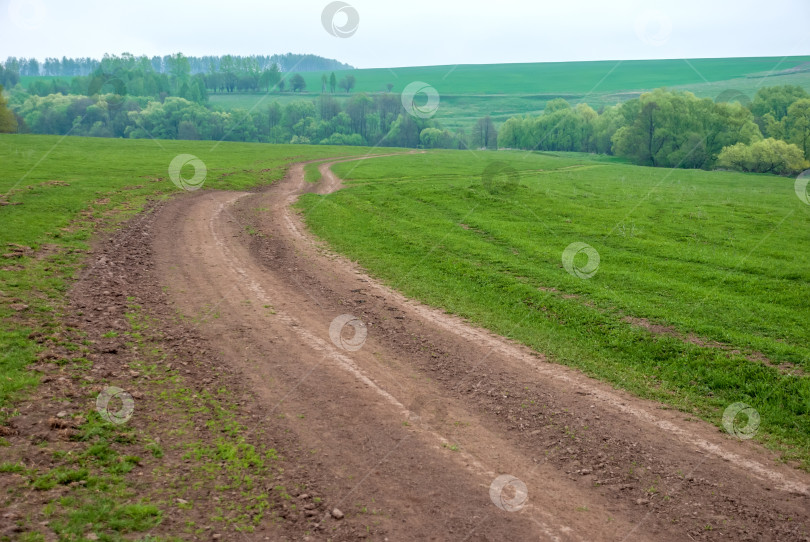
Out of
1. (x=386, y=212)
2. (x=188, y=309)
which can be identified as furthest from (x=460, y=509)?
(x=386, y=212)

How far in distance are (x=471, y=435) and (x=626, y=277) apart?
456 inches

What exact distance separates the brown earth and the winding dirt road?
3cm

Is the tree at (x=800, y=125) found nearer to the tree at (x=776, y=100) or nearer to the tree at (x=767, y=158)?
the tree at (x=767, y=158)

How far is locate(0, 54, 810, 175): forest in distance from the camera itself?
266ft

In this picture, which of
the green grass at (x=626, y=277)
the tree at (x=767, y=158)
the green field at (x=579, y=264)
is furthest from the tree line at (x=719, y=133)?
the green grass at (x=626, y=277)

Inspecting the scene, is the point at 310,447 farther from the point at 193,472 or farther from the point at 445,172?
the point at 445,172

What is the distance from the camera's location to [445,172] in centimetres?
5538

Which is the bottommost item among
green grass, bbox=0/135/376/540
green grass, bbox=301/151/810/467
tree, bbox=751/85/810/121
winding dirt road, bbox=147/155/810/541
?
green grass, bbox=301/151/810/467

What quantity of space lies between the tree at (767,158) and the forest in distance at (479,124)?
0.14m

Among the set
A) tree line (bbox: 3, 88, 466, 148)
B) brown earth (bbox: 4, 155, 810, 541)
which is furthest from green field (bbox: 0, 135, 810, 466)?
tree line (bbox: 3, 88, 466, 148)

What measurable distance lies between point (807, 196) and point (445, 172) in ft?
103

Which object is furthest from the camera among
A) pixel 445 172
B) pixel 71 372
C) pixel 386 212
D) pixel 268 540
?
pixel 445 172

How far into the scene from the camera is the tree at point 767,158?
70438mm

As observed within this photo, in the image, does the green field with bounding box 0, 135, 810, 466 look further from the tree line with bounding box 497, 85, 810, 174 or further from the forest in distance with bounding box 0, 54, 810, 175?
the forest in distance with bounding box 0, 54, 810, 175
